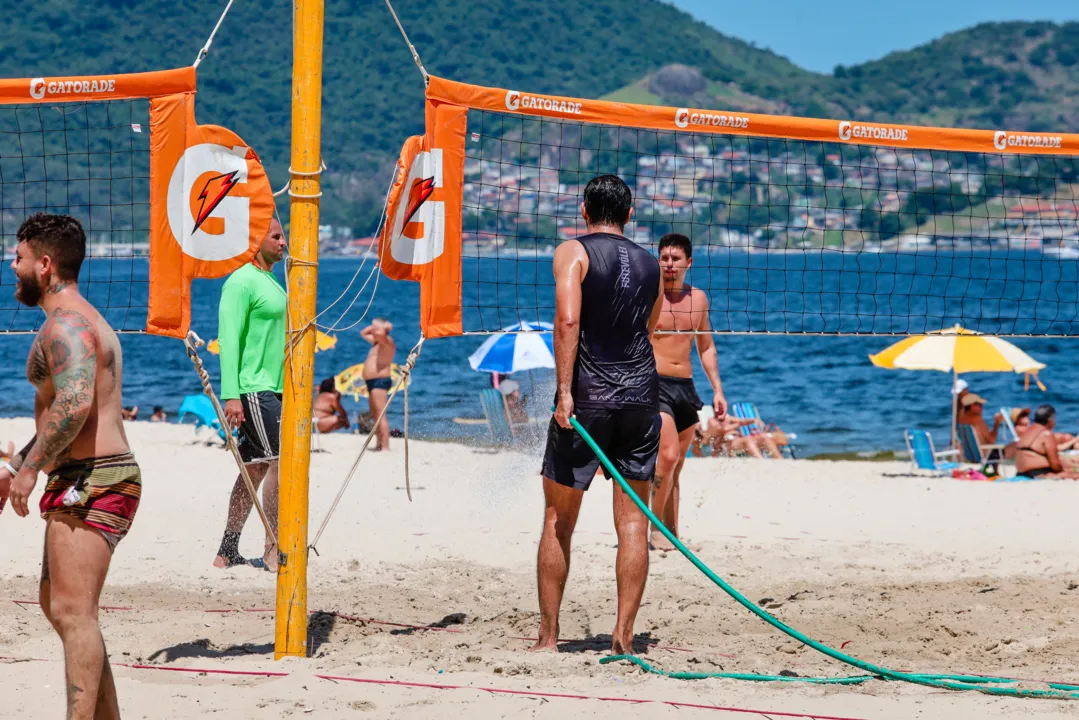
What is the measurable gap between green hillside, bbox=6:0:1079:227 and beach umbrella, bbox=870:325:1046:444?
2080 inches

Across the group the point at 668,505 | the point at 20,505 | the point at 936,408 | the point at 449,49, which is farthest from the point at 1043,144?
the point at 449,49

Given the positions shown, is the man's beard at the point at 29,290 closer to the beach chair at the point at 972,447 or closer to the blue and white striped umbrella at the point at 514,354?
the blue and white striped umbrella at the point at 514,354

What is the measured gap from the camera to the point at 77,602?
335cm

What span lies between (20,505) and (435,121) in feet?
7.87

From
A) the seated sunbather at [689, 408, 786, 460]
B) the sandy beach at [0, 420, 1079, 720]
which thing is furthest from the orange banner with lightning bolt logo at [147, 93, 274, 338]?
the seated sunbather at [689, 408, 786, 460]

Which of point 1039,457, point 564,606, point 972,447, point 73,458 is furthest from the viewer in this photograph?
point 972,447

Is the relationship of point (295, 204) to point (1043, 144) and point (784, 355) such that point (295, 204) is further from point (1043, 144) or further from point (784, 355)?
point (784, 355)

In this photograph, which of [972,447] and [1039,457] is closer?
[1039,457]

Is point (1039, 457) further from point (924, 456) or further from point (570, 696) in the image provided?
point (570, 696)

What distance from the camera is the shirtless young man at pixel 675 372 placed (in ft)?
20.9

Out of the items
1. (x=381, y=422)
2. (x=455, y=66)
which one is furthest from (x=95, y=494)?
(x=455, y=66)

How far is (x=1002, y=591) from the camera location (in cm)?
577

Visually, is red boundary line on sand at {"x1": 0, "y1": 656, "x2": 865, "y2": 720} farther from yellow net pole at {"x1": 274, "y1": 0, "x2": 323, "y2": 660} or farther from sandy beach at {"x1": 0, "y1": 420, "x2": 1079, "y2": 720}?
yellow net pole at {"x1": 274, "y1": 0, "x2": 323, "y2": 660}

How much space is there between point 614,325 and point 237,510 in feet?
7.84
